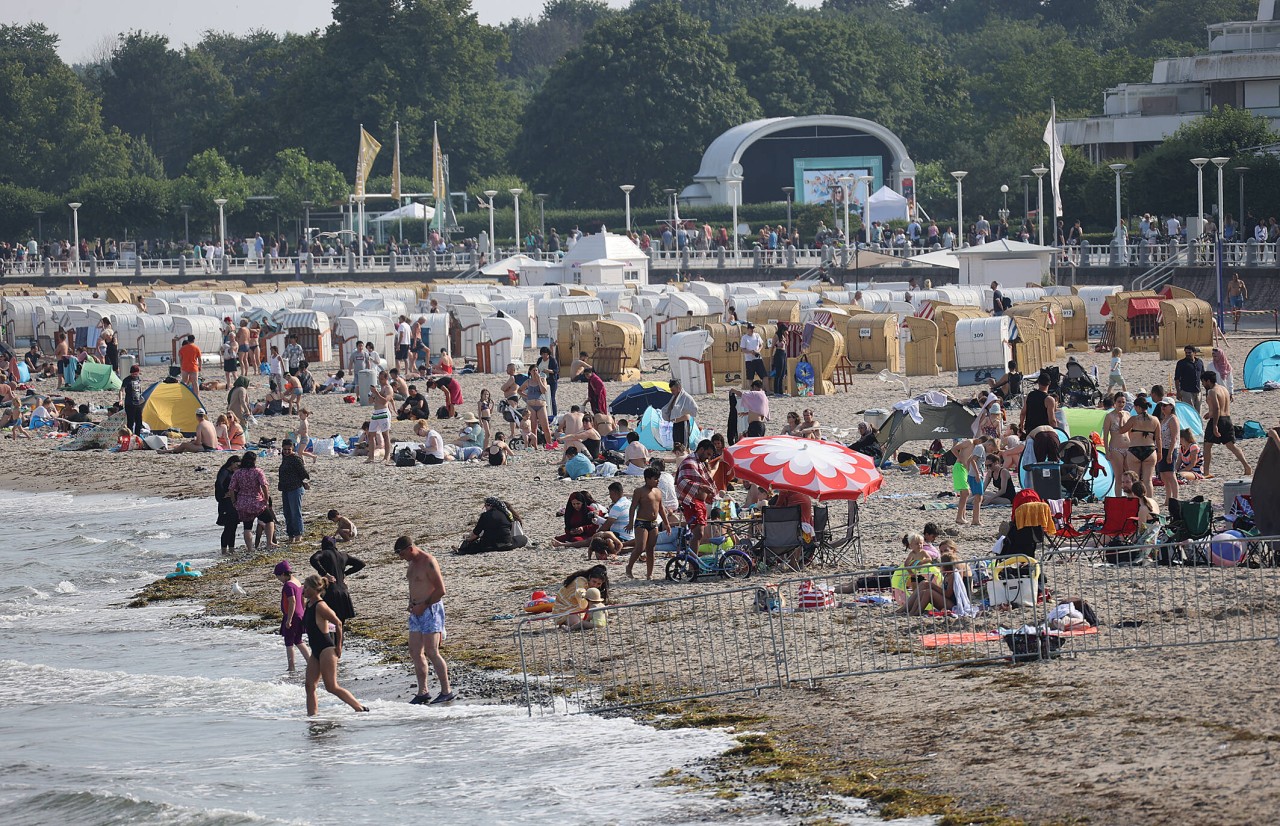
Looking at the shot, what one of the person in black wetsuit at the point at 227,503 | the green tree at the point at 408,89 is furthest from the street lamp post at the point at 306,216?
the person in black wetsuit at the point at 227,503

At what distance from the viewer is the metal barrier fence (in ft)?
36.2

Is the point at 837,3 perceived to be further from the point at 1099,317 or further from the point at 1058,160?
the point at 1099,317

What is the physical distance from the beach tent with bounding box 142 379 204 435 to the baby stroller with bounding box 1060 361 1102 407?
40.4ft

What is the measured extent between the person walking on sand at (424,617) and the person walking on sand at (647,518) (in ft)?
9.47

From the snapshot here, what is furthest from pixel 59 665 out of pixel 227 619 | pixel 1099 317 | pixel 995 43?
pixel 995 43

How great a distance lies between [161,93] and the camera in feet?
344

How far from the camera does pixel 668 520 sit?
1495 cm

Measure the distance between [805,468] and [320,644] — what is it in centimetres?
388

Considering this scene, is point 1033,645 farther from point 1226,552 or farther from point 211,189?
point 211,189

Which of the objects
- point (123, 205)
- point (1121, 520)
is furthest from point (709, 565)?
point (123, 205)

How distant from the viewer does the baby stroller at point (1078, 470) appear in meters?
16.2

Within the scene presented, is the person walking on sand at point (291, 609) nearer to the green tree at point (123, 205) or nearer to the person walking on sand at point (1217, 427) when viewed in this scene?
the person walking on sand at point (1217, 427)

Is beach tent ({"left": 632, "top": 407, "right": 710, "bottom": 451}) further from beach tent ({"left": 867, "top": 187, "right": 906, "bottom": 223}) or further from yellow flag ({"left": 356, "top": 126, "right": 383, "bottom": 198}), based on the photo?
yellow flag ({"left": 356, "top": 126, "right": 383, "bottom": 198})

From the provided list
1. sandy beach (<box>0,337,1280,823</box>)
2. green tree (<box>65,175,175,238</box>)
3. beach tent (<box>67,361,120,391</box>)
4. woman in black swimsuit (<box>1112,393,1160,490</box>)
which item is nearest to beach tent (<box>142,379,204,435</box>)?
beach tent (<box>67,361,120,391</box>)
